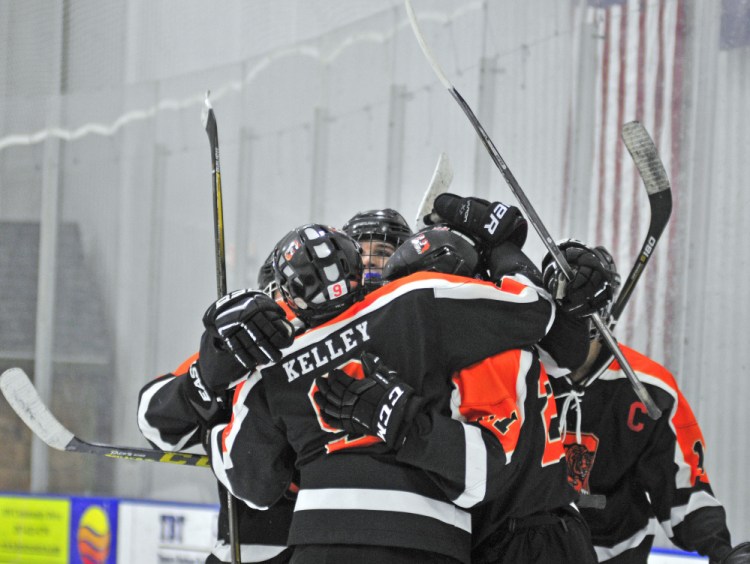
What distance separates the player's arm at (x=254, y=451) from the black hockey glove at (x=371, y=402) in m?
0.14

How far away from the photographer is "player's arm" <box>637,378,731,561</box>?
2.02m

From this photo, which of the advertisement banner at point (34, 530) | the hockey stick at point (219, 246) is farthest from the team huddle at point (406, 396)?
the advertisement banner at point (34, 530)

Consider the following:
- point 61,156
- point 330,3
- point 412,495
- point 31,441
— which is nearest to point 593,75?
point 330,3

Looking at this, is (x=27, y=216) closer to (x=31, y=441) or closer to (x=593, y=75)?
(x=31, y=441)

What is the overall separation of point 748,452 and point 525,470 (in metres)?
1.60

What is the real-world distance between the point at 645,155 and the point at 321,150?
6.47 ft

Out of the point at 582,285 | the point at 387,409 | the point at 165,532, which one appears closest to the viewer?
the point at 387,409

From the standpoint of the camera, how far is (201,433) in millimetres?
1931

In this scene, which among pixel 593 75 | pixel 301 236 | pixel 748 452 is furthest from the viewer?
pixel 593 75

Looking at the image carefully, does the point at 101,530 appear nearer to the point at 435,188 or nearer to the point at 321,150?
the point at 321,150

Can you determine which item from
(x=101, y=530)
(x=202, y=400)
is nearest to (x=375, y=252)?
(x=202, y=400)

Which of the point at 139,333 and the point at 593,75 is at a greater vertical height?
the point at 593,75

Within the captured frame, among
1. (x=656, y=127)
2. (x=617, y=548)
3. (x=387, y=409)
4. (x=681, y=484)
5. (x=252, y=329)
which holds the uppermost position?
(x=656, y=127)

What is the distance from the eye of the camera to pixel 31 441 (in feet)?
13.8
